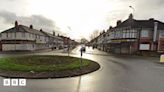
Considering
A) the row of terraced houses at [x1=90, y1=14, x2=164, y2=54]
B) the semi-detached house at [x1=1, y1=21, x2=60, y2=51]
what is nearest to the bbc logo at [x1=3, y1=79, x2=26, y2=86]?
the row of terraced houses at [x1=90, y1=14, x2=164, y2=54]

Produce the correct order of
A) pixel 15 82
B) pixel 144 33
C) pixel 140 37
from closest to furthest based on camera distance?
1. pixel 15 82
2. pixel 144 33
3. pixel 140 37

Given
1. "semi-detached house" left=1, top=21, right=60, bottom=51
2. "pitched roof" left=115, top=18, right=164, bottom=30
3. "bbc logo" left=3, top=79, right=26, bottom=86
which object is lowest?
"bbc logo" left=3, top=79, right=26, bottom=86

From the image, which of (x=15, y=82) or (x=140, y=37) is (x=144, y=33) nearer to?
(x=140, y=37)

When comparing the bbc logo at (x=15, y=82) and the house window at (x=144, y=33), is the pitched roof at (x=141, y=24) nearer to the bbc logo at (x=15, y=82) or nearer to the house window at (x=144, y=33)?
the house window at (x=144, y=33)

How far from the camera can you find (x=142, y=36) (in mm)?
32812

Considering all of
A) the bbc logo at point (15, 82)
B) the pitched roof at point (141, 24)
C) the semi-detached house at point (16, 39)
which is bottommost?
the bbc logo at point (15, 82)

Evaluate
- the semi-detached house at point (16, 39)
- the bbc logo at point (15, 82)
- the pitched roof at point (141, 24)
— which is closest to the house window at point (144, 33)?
the pitched roof at point (141, 24)

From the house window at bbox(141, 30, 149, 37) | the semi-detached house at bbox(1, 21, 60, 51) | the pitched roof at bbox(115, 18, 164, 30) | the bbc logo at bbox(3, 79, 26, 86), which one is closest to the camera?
the bbc logo at bbox(3, 79, 26, 86)

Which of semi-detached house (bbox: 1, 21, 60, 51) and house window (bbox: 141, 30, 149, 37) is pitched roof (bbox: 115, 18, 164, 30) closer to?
house window (bbox: 141, 30, 149, 37)

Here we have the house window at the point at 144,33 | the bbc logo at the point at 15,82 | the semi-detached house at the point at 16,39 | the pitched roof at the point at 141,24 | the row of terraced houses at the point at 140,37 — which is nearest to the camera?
the bbc logo at the point at 15,82

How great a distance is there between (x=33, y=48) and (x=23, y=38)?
6044mm

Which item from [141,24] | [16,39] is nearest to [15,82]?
[141,24]

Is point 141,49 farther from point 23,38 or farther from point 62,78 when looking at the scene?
point 23,38

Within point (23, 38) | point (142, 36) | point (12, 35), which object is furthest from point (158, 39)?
point (12, 35)
